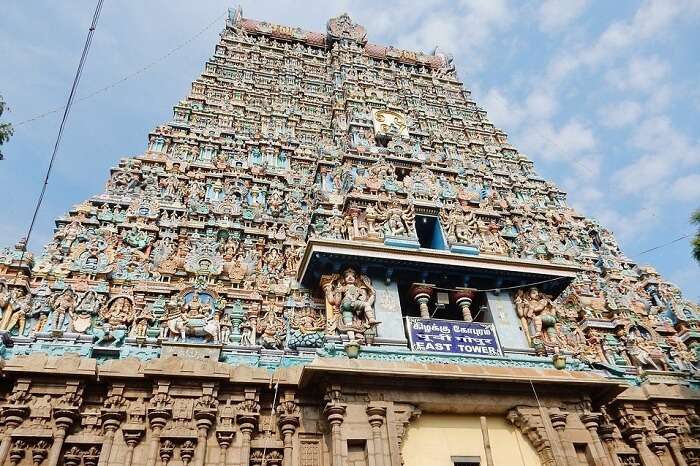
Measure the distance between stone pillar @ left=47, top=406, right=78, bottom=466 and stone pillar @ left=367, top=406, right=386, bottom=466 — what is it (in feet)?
18.9

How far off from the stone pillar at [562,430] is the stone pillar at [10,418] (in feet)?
35.5

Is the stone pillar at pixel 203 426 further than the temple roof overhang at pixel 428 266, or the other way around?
the temple roof overhang at pixel 428 266

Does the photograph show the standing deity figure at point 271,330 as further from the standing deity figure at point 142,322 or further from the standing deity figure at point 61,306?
the standing deity figure at point 61,306

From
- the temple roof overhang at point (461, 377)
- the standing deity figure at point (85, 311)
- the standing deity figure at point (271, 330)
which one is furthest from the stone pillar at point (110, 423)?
the temple roof overhang at point (461, 377)

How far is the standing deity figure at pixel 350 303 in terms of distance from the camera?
1199cm

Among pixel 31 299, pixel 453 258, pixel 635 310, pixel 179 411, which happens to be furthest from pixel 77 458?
pixel 635 310

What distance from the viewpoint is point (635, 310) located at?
17109mm

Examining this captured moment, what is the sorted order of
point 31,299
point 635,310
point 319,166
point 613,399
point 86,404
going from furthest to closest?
1. point 319,166
2. point 635,310
3. point 613,399
4. point 31,299
5. point 86,404

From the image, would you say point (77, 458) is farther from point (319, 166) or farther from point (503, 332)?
point (319, 166)

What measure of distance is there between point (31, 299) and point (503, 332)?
11809 mm

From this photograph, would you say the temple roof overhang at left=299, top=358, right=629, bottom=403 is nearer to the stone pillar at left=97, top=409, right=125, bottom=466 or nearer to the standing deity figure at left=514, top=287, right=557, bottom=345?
the standing deity figure at left=514, top=287, right=557, bottom=345

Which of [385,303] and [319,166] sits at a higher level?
[319,166]

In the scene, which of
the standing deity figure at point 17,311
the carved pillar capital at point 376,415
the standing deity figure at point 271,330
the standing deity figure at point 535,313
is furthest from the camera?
the standing deity figure at point 535,313

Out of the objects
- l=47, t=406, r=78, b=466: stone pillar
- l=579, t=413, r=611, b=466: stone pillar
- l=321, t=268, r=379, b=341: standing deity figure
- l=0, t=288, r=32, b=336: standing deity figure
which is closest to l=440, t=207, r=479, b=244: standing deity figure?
l=321, t=268, r=379, b=341: standing deity figure
